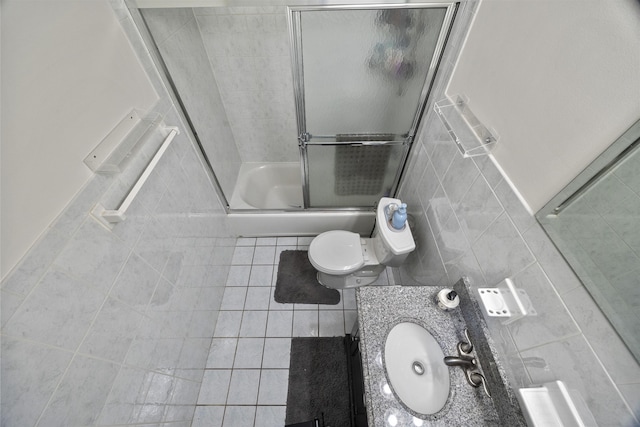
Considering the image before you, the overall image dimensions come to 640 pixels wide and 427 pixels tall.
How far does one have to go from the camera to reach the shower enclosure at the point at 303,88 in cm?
116

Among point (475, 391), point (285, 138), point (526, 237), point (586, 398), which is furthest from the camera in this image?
point (285, 138)

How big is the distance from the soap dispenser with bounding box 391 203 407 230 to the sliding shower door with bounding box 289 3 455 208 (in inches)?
18.8

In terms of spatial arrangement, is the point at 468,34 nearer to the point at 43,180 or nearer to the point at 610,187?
the point at 610,187

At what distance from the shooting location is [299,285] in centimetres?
196

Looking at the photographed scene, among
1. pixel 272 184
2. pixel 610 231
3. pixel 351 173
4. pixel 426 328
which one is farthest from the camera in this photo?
pixel 272 184

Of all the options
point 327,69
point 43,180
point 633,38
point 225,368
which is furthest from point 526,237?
point 225,368

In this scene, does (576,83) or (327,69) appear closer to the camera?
(576,83)

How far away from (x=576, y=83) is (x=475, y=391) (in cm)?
100

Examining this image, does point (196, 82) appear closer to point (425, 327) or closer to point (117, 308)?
point (117, 308)

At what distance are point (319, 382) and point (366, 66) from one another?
73.7 inches

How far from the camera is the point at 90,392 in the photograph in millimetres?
786

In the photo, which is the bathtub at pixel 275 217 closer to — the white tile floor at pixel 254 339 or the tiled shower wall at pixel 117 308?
the white tile floor at pixel 254 339

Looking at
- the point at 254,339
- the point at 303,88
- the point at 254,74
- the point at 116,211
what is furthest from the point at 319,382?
the point at 254,74

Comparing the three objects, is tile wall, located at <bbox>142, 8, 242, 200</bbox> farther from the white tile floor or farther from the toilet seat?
the toilet seat
